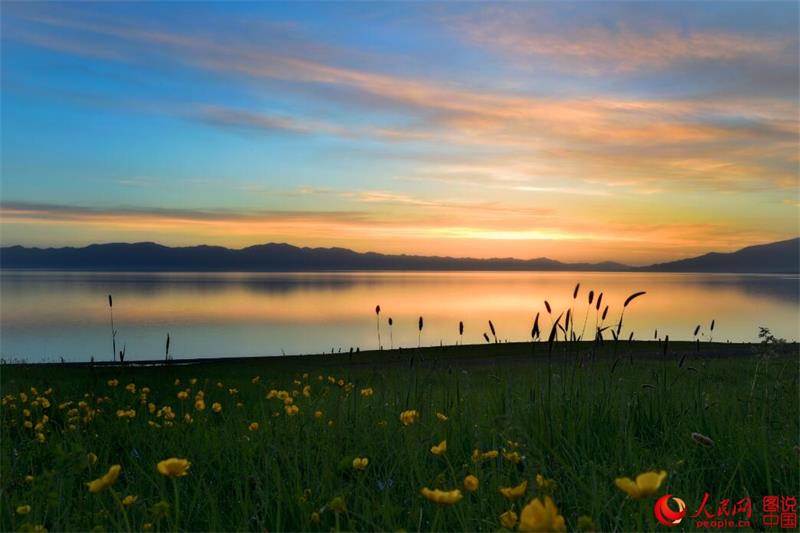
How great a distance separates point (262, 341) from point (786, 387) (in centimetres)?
3286

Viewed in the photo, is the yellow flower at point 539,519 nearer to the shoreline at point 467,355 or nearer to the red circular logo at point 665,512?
the red circular logo at point 665,512

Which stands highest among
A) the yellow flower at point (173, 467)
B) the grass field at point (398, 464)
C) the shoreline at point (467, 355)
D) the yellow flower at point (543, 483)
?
the yellow flower at point (173, 467)

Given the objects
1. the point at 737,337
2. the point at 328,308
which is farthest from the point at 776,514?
the point at 328,308

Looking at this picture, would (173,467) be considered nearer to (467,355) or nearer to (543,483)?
(543,483)

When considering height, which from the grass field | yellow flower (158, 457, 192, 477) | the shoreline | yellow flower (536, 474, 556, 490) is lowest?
the shoreline

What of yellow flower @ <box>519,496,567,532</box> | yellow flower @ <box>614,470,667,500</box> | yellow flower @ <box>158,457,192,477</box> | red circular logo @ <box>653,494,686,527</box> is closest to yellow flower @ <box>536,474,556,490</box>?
red circular logo @ <box>653,494,686,527</box>

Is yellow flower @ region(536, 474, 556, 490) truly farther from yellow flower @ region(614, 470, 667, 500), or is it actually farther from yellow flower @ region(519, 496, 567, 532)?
yellow flower @ region(519, 496, 567, 532)

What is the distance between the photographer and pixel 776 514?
3471 mm

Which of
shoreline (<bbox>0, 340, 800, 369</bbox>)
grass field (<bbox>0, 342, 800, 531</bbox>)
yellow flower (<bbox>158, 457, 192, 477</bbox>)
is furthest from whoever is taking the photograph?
shoreline (<bbox>0, 340, 800, 369</bbox>)

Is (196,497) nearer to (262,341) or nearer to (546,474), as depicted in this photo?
(546,474)

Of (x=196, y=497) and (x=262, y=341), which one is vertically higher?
(x=196, y=497)

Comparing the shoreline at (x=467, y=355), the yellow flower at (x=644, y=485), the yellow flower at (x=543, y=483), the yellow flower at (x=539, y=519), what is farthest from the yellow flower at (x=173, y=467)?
the shoreline at (x=467, y=355)

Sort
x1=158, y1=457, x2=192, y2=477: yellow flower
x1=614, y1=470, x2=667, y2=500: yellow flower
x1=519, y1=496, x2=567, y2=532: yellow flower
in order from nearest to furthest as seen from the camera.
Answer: x1=519, y1=496, x2=567, y2=532: yellow flower
x1=614, y1=470, x2=667, y2=500: yellow flower
x1=158, y1=457, x2=192, y2=477: yellow flower

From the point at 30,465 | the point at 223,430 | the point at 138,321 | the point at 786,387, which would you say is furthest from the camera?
the point at 138,321
